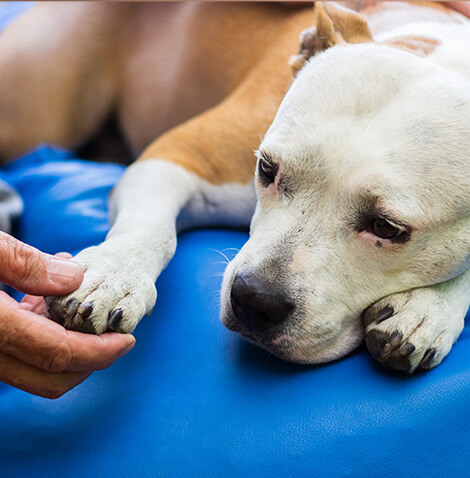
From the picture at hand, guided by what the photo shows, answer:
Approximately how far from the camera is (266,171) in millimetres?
1480

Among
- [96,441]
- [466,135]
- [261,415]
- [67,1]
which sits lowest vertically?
[96,441]

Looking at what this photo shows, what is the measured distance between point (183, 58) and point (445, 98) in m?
1.54

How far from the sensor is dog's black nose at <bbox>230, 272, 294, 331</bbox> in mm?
1261

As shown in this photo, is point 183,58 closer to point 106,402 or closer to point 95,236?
point 95,236

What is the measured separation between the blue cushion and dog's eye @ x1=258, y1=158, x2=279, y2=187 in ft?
1.01

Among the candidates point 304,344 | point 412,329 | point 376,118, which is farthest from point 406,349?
point 376,118

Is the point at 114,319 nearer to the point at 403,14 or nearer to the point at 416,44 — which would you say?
Result: the point at 416,44

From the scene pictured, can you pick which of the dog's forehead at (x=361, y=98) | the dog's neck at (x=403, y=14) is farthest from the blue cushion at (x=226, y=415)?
the dog's neck at (x=403, y=14)

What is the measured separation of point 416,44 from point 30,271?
1114 mm

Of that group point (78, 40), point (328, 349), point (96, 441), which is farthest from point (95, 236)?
point (78, 40)

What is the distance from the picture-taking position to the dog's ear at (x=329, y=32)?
1646 mm

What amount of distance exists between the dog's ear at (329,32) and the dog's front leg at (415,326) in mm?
725

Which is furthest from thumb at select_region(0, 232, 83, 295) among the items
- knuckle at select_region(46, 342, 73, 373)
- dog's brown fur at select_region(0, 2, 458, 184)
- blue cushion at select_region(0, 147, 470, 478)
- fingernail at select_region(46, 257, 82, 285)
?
dog's brown fur at select_region(0, 2, 458, 184)

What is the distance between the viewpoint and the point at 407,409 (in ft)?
3.92
